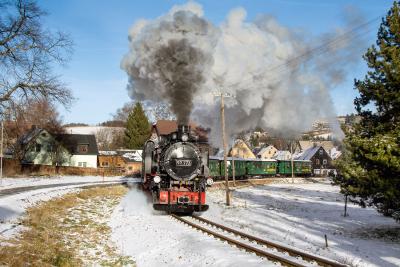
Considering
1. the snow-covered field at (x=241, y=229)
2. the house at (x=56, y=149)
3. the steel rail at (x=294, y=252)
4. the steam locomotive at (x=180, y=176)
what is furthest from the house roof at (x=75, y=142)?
the steel rail at (x=294, y=252)

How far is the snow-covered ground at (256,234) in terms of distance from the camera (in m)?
10.3

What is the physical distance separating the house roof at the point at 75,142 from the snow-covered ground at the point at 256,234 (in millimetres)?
38380

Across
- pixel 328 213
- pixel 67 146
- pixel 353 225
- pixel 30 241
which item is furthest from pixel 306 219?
pixel 67 146

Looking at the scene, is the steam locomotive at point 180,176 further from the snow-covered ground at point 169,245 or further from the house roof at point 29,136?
the house roof at point 29,136

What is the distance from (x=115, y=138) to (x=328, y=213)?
80351mm

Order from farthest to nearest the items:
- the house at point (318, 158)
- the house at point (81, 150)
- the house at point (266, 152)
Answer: the house at point (266, 152) → the house at point (318, 158) → the house at point (81, 150)

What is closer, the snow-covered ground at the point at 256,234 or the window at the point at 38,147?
the snow-covered ground at the point at 256,234

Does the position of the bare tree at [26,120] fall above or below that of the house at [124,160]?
above

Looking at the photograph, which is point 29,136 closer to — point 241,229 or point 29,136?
point 29,136

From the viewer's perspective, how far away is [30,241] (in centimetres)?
1072

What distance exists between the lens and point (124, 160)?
59781 millimetres

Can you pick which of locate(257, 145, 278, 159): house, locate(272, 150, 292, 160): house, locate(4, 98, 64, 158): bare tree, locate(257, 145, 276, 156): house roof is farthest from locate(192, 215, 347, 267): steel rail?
locate(257, 145, 276, 156): house roof

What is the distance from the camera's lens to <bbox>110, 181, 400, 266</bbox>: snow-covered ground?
10305mm

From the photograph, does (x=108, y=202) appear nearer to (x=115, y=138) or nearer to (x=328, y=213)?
(x=328, y=213)
